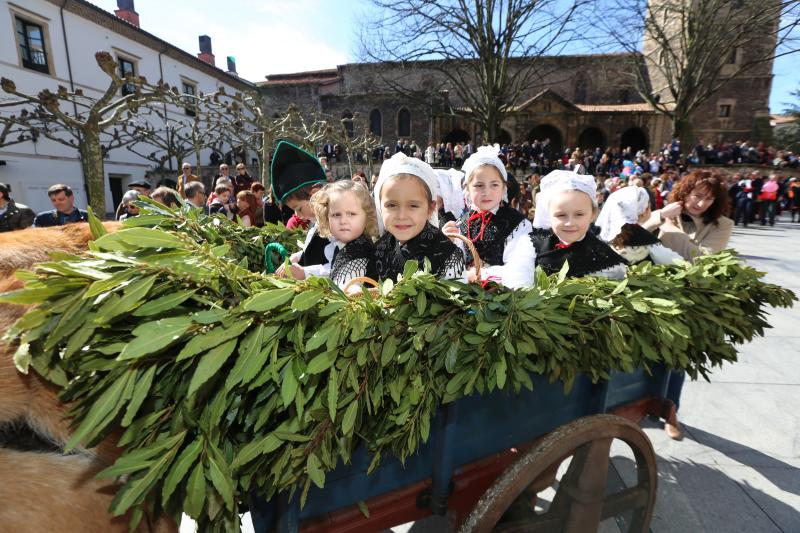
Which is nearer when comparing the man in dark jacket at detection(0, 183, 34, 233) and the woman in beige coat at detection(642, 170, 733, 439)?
the woman in beige coat at detection(642, 170, 733, 439)

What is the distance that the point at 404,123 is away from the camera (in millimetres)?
31250

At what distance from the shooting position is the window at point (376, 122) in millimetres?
31122

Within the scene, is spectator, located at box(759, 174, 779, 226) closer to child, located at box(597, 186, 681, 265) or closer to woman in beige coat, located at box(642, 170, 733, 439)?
woman in beige coat, located at box(642, 170, 733, 439)

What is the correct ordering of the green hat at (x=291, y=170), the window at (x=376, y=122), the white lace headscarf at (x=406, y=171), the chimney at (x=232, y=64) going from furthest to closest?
the chimney at (x=232, y=64)
the window at (x=376, y=122)
the green hat at (x=291, y=170)
the white lace headscarf at (x=406, y=171)

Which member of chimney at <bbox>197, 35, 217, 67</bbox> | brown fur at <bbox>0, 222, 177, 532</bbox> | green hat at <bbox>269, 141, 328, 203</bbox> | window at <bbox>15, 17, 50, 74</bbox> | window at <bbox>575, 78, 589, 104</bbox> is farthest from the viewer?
window at <bbox>575, 78, 589, 104</bbox>

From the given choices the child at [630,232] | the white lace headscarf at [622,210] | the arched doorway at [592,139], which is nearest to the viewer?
the child at [630,232]

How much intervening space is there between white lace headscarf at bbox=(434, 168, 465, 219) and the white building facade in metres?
14.5

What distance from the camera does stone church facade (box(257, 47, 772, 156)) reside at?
88.8 ft

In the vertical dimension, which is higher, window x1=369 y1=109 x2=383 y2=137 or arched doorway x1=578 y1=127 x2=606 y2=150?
window x1=369 y1=109 x2=383 y2=137

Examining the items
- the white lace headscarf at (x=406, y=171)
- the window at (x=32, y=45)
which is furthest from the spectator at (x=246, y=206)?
the window at (x=32, y=45)

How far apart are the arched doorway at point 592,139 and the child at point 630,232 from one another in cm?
2910

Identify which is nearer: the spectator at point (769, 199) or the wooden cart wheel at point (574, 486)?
the wooden cart wheel at point (574, 486)

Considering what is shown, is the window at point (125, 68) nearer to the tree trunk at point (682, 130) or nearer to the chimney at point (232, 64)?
the chimney at point (232, 64)

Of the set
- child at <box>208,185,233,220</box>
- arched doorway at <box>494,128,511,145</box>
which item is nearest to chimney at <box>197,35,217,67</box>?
arched doorway at <box>494,128,511,145</box>
